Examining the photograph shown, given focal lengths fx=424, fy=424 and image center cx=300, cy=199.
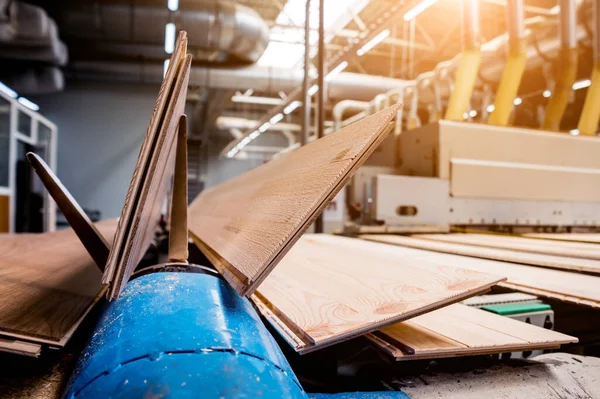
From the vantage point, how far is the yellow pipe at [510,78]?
2715 millimetres

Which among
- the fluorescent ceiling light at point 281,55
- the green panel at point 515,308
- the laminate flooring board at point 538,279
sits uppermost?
the fluorescent ceiling light at point 281,55

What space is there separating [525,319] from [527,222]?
1.77 metres

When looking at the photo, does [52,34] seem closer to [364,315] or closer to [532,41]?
[532,41]

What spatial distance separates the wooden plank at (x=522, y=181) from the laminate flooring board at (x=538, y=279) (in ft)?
2.58

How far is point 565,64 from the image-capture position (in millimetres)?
2867

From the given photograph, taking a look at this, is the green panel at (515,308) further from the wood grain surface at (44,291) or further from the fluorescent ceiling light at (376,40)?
the fluorescent ceiling light at (376,40)

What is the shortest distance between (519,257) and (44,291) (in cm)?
158

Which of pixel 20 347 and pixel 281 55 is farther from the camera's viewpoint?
pixel 281 55

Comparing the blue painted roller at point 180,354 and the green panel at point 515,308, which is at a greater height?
the blue painted roller at point 180,354

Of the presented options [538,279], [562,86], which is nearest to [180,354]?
[538,279]

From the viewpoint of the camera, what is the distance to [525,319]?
3.65 feet

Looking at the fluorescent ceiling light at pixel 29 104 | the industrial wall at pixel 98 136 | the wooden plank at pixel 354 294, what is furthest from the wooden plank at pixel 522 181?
the fluorescent ceiling light at pixel 29 104

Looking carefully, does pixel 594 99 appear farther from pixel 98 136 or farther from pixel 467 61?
pixel 98 136

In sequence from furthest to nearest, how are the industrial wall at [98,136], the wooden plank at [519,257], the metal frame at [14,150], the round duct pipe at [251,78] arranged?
the industrial wall at [98,136], the round duct pipe at [251,78], the metal frame at [14,150], the wooden plank at [519,257]
